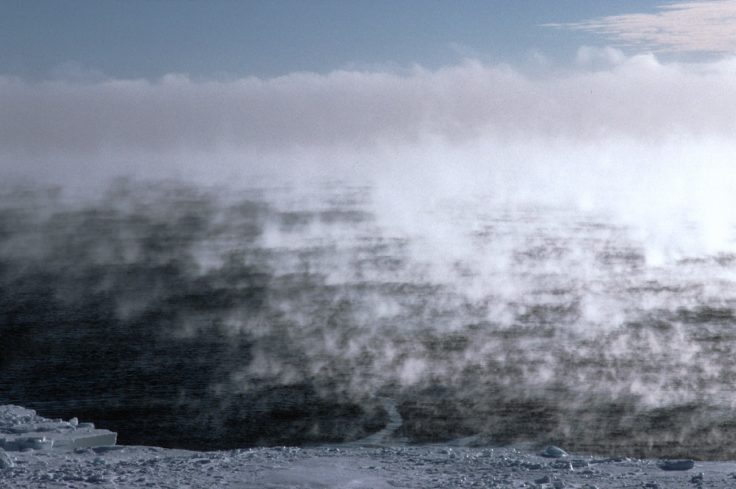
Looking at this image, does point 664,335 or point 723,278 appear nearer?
point 664,335

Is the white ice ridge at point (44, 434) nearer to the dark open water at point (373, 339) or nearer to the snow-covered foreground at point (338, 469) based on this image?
the snow-covered foreground at point (338, 469)

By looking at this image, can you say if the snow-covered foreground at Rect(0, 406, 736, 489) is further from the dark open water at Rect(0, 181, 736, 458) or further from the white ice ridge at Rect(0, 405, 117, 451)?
the dark open water at Rect(0, 181, 736, 458)

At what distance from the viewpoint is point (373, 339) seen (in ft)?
119

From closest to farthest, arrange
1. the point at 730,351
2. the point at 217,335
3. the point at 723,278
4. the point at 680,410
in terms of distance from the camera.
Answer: the point at 680,410, the point at 730,351, the point at 217,335, the point at 723,278

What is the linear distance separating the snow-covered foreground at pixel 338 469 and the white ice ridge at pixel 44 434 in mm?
174

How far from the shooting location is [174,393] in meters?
28.8

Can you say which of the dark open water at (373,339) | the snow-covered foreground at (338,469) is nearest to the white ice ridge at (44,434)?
the snow-covered foreground at (338,469)

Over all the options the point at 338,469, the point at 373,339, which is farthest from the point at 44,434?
the point at 373,339

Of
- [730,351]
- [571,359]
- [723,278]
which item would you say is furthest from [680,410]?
[723,278]

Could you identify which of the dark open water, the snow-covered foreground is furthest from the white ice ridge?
the dark open water

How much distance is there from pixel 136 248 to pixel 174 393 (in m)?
39.4

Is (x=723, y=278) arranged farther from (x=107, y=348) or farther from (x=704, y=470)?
(x=704, y=470)

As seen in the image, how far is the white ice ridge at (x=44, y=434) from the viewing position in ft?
66.9

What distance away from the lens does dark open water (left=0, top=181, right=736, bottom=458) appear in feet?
85.4
